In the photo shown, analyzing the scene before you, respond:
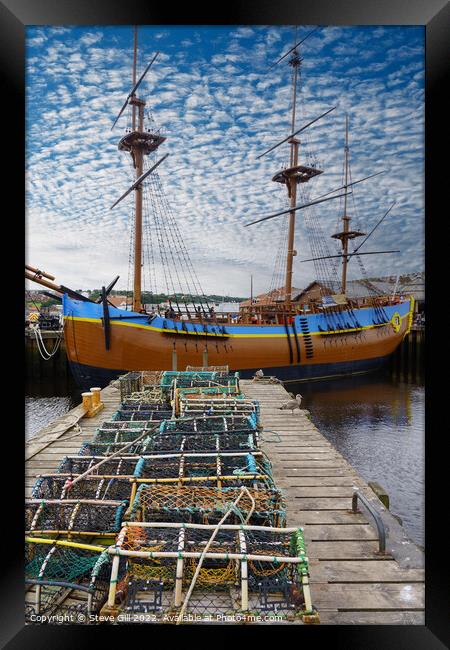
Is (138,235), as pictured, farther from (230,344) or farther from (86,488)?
(86,488)

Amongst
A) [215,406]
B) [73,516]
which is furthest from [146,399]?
[73,516]

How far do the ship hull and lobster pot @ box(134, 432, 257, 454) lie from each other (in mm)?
11184

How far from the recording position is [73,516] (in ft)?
9.78

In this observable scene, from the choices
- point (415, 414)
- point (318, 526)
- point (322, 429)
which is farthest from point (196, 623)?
point (415, 414)

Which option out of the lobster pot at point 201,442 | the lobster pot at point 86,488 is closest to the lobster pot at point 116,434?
the lobster pot at point 201,442

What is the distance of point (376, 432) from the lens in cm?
1180

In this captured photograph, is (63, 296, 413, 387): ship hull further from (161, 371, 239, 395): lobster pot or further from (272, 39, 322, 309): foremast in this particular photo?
(161, 371, 239, 395): lobster pot

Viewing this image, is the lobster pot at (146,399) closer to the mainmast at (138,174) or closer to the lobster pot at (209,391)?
the lobster pot at (209,391)

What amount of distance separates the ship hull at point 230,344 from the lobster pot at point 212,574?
1294 cm

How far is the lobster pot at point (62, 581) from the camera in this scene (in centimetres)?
267

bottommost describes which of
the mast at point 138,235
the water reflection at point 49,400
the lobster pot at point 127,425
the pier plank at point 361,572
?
the water reflection at point 49,400

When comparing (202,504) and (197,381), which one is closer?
(202,504)

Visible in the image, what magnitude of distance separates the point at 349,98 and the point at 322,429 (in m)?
9.25
